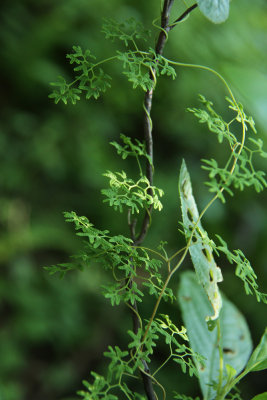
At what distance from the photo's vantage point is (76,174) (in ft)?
8.13

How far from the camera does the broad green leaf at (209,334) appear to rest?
22.4 inches

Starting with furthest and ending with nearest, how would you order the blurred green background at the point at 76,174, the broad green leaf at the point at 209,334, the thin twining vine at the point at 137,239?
1. the blurred green background at the point at 76,174
2. the broad green leaf at the point at 209,334
3. the thin twining vine at the point at 137,239

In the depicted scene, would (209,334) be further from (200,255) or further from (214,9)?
(214,9)

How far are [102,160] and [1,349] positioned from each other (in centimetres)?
101

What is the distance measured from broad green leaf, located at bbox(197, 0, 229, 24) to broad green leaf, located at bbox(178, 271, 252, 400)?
13.8 inches

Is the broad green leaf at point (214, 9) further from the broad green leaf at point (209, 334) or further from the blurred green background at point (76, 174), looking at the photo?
the blurred green background at point (76, 174)

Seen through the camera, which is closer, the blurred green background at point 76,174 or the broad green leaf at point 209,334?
the broad green leaf at point 209,334

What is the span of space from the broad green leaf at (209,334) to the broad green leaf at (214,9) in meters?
0.35

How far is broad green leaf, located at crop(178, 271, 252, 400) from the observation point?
0.57 m

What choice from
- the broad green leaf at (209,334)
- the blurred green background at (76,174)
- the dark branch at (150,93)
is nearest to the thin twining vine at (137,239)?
the dark branch at (150,93)

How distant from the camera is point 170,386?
186 centimetres

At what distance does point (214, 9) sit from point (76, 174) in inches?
82.3

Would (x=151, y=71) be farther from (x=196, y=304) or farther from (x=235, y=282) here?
(x=235, y=282)

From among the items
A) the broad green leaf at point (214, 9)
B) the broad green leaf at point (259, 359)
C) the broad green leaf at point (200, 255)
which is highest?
the broad green leaf at point (214, 9)
